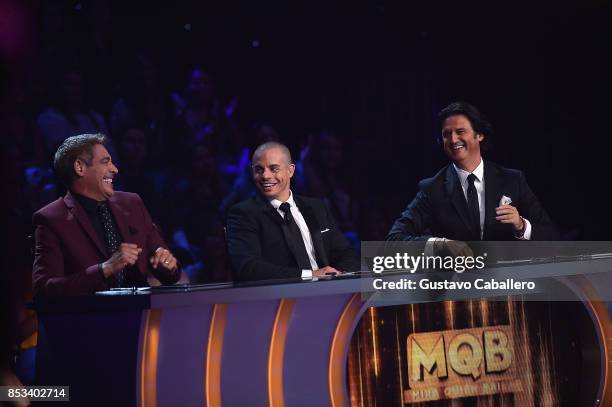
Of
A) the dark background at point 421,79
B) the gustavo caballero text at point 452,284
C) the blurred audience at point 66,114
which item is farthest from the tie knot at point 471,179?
the dark background at point 421,79

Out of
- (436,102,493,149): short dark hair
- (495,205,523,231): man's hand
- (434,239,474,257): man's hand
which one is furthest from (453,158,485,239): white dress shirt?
(434,239,474,257): man's hand

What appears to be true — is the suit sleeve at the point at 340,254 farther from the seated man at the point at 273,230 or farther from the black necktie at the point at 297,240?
the black necktie at the point at 297,240

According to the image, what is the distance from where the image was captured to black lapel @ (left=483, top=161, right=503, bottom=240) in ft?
11.4

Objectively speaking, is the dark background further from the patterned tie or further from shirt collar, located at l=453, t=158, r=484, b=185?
the patterned tie

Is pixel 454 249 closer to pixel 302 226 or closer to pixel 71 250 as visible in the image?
pixel 302 226

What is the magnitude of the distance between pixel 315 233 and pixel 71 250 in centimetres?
102

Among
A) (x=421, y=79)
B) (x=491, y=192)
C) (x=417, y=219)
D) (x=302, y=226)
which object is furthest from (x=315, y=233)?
(x=421, y=79)

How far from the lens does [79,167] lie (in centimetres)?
327

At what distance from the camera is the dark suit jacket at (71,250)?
2930mm

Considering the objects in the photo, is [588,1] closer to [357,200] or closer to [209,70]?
[357,200]

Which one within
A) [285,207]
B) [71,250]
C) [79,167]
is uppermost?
[79,167]

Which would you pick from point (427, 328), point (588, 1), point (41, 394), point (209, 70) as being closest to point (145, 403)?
point (41, 394)

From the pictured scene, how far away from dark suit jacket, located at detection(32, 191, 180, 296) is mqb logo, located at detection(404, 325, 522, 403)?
924mm

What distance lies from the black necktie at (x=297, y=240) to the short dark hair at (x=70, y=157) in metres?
0.79
